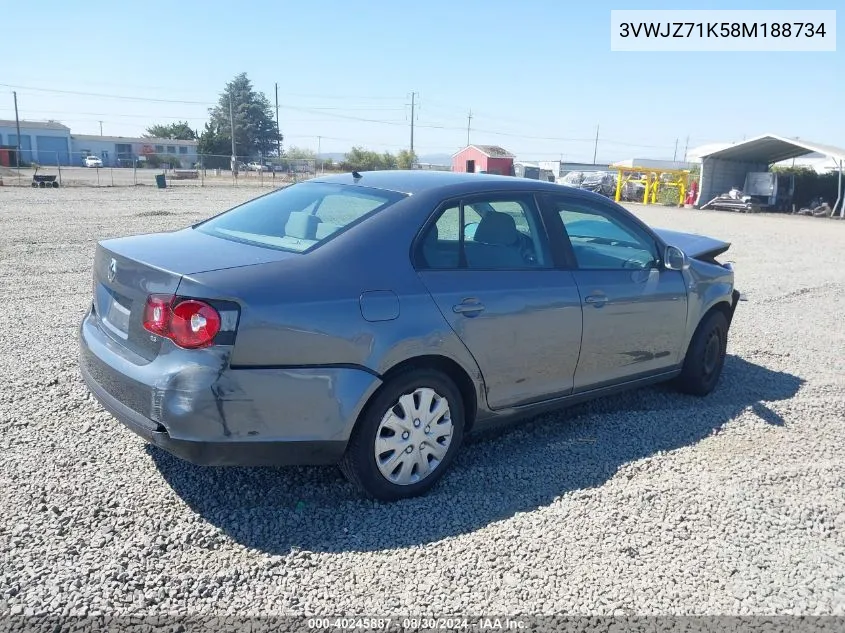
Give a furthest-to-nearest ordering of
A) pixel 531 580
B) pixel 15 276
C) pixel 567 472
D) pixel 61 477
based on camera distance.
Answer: pixel 15 276
pixel 567 472
pixel 61 477
pixel 531 580

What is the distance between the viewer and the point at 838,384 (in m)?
5.95

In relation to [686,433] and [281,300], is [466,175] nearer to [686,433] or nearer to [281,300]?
[281,300]

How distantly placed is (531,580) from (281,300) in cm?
165

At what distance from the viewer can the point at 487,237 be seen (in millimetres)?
4070

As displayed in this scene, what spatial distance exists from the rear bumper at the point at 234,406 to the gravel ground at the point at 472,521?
0.43 m

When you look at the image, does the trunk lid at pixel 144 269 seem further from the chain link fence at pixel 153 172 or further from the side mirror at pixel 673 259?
the chain link fence at pixel 153 172

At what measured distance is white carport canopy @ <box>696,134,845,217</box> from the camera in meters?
32.4

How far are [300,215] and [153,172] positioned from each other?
56.2 meters

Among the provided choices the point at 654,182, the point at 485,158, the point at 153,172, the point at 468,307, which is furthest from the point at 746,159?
the point at 153,172

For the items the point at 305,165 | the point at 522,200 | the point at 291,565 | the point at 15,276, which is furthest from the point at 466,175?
the point at 305,165

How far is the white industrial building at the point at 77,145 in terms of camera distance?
229 feet

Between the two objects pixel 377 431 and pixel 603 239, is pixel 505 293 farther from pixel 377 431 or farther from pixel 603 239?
pixel 603 239

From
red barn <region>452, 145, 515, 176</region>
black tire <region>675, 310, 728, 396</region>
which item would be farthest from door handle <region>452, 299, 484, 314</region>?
red barn <region>452, 145, 515, 176</region>

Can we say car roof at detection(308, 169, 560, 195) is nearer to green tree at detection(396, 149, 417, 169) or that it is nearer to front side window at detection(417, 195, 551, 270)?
front side window at detection(417, 195, 551, 270)
